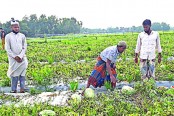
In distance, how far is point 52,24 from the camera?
219 ft

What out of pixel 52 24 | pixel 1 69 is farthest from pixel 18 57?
pixel 52 24

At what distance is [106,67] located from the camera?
20.5ft

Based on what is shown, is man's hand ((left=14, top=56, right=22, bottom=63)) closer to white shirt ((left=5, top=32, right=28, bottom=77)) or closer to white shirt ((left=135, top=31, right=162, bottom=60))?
white shirt ((left=5, top=32, right=28, bottom=77))

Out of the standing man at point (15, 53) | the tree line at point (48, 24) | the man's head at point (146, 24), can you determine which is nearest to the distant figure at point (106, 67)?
the man's head at point (146, 24)

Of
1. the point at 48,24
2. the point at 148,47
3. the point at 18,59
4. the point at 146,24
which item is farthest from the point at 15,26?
the point at 48,24

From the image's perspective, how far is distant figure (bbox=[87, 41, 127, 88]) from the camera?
6109 mm

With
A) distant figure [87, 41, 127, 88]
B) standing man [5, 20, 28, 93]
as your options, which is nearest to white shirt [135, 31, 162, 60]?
distant figure [87, 41, 127, 88]

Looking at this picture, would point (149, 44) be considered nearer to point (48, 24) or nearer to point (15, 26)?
point (15, 26)

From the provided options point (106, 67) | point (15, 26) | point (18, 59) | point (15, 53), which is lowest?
point (106, 67)

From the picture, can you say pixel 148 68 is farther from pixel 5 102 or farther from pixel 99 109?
pixel 5 102

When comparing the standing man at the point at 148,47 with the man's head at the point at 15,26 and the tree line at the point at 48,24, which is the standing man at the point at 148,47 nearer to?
the man's head at the point at 15,26

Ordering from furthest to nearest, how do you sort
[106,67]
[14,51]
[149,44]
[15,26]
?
[149,44] < [14,51] < [15,26] < [106,67]

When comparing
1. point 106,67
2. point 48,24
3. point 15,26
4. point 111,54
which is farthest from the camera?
point 48,24

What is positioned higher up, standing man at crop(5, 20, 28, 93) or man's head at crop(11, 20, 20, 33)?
man's head at crop(11, 20, 20, 33)
